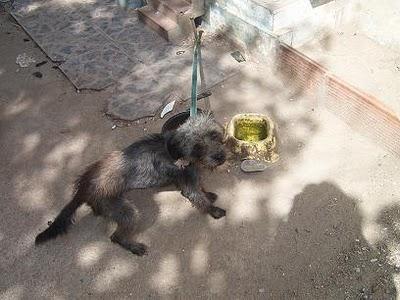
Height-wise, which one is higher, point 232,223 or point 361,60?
point 361,60

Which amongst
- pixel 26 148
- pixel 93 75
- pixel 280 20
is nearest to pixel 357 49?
pixel 280 20

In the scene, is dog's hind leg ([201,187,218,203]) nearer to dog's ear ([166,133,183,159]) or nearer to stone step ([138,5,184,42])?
dog's ear ([166,133,183,159])

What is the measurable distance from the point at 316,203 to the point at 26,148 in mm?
3909

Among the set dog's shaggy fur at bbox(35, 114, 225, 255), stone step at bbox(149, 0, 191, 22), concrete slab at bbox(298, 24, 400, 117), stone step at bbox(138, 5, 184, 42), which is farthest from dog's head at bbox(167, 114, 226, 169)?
stone step at bbox(149, 0, 191, 22)

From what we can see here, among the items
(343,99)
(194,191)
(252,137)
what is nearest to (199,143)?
(194,191)

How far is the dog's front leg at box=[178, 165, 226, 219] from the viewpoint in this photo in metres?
4.57

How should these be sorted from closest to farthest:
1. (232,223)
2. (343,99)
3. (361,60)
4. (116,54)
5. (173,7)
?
(232,223)
(343,99)
(361,60)
(116,54)
(173,7)

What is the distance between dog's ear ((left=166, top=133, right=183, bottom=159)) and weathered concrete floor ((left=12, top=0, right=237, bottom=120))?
187cm

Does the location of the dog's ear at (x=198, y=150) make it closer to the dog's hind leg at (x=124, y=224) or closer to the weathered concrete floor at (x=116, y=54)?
the dog's hind leg at (x=124, y=224)

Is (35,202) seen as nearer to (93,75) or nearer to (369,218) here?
(93,75)

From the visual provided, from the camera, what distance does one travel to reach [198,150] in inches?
166

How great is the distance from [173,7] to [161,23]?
35 cm

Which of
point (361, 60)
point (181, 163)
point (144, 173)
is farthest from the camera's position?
point (361, 60)

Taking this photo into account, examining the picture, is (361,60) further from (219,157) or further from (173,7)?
(173,7)
